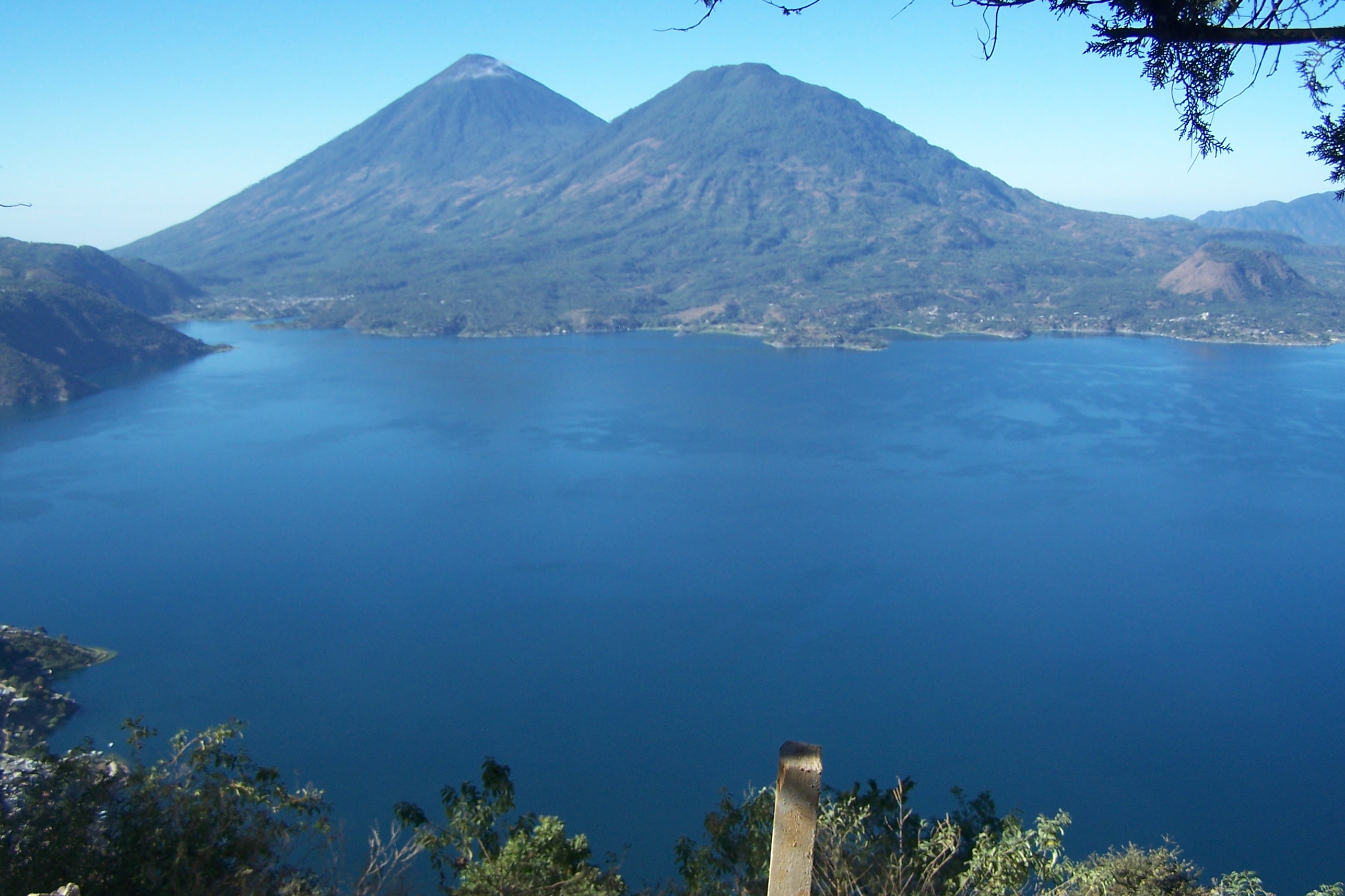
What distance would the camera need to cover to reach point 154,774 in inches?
90.0

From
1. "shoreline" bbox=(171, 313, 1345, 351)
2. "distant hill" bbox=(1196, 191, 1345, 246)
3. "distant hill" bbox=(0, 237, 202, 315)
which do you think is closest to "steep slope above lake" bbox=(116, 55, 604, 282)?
Result: "distant hill" bbox=(0, 237, 202, 315)

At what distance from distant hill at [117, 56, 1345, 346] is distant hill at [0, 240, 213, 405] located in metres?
6.97

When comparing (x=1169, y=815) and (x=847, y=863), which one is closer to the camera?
(x=847, y=863)

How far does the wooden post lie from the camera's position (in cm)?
106

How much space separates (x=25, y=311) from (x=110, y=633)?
631 inches

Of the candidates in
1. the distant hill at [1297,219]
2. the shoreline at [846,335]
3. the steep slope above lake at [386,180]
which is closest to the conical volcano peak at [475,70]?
the steep slope above lake at [386,180]

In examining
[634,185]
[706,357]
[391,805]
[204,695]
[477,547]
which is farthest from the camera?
[634,185]

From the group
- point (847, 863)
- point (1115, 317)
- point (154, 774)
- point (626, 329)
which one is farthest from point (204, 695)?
point (1115, 317)

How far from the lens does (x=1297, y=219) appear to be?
250ft

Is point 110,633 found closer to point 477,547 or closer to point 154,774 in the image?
point 477,547

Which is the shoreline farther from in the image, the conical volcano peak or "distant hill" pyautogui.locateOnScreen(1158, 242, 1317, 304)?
Result: the conical volcano peak

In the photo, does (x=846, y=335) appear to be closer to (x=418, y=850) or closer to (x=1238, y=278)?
(x=1238, y=278)

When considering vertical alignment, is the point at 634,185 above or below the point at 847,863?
above

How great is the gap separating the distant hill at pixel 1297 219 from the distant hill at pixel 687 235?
25022 millimetres
